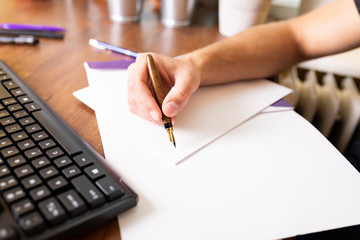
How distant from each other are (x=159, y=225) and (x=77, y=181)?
0.33 feet

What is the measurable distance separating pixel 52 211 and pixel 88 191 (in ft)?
0.13

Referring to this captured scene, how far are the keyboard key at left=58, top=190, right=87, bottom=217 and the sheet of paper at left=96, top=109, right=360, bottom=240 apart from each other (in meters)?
0.05

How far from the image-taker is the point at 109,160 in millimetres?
422

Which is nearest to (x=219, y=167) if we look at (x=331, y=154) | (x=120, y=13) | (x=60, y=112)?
(x=331, y=154)

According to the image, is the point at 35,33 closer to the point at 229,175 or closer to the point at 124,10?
the point at 124,10

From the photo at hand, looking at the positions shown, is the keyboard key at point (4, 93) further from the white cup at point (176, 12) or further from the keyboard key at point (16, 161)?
the white cup at point (176, 12)

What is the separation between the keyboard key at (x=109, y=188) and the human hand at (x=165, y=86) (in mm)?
147

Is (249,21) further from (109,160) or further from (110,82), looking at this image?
(109,160)

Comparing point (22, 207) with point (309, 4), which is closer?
point (22, 207)

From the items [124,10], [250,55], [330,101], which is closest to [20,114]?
[250,55]

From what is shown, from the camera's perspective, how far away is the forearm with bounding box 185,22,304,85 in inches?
24.7

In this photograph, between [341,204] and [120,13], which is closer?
[341,204]

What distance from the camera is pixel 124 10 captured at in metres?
0.92

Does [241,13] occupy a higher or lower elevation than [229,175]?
higher
